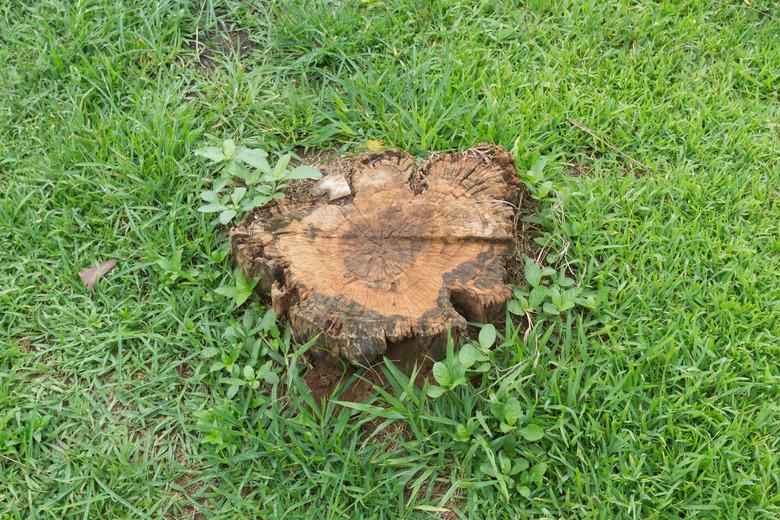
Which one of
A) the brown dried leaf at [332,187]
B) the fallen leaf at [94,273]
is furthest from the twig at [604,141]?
the fallen leaf at [94,273]

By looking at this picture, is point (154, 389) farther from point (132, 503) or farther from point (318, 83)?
point (318, 83)

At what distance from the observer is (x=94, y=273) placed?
2.67 metres

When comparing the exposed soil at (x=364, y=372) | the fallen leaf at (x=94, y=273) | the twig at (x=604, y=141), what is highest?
the twig at (x=604, y=141)

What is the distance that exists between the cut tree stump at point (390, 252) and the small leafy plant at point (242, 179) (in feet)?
0.40

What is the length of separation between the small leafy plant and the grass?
15 cm

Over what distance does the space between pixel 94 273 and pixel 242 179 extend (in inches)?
25.8

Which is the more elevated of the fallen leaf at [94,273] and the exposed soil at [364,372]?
the fallen leaf at [94,273]

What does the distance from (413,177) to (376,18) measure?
43.5 inches

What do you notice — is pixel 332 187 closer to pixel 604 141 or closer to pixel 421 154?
pixel 421 154

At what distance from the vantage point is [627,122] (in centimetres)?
307

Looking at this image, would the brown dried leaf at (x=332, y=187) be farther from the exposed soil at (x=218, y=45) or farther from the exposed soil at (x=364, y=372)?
the exposed soil at (x=218, y=45)

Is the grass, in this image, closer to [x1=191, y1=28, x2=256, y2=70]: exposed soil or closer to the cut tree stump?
[x1=191, y1=28, x2=256, y2=70]: exposed soil

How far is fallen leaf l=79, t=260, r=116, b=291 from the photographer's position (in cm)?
265

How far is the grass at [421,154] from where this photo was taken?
222 cm
